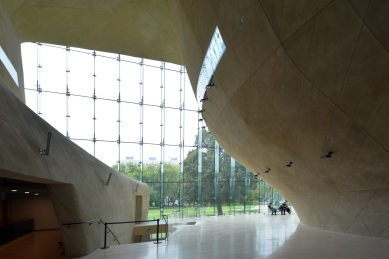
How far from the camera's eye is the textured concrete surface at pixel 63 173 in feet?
21.5

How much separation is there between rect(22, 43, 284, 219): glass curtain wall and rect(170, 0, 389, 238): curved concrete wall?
12.6 m

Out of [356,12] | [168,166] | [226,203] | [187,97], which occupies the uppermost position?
[187,97]

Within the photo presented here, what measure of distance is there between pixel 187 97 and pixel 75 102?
38.0 ft

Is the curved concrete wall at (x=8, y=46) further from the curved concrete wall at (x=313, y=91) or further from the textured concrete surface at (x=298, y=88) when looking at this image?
the curved concrete wall at (x=313, y=91)

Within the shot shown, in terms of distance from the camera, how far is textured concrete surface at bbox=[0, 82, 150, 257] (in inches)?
259

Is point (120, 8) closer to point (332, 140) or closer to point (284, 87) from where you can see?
point (284, 87)

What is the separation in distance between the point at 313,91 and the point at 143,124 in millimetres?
23347

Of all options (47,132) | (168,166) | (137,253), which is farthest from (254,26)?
(168,166)

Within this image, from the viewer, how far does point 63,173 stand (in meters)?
8.99

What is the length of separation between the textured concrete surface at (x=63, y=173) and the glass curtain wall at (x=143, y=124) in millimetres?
12573

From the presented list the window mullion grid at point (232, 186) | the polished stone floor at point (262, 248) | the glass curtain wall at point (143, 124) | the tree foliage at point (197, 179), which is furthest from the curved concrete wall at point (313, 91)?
the window mullion grid at point (232, 186)

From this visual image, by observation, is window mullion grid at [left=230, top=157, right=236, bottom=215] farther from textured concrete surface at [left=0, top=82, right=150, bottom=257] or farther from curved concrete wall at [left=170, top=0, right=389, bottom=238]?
textured concrete surface at [left=0, top=82, right=150, bottom=257]

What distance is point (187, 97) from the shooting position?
33.9 metres

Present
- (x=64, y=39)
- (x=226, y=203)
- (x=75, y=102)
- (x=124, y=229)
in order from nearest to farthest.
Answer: (x=124, y=229) < (x=64, y=39) < (x=75, y=102) < (x=226, y=203)
